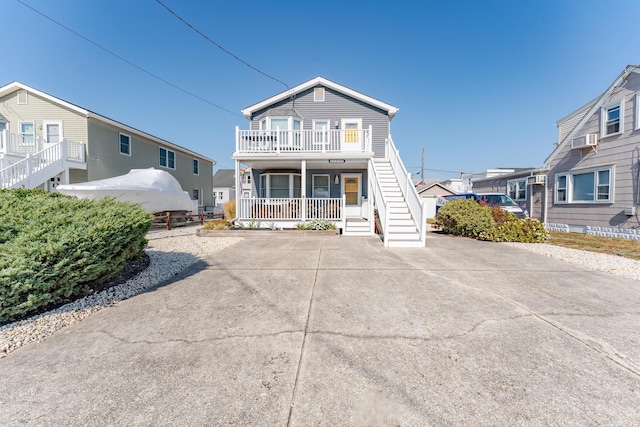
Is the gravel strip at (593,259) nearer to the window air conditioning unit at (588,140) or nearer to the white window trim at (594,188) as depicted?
the white window trim at (594,188)

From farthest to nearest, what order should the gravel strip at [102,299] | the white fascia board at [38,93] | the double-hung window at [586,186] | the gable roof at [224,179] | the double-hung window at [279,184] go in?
1. the gable roof at [224,179]
2. the white fascia board at [38,93]
3. the double-hung window at [279,184]
4. the double-hung window at [586,186]
5. the gravel strip at [102,299]

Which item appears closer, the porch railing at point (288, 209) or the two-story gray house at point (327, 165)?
the two-story gray house at point (327, 165)

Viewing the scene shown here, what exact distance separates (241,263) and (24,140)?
16698 millimetres

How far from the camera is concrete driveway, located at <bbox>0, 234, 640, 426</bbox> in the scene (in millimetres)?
1776

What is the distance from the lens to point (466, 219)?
9414 millimetres

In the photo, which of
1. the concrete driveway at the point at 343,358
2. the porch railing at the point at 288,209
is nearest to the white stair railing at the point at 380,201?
the porch railing at the point at 288,209

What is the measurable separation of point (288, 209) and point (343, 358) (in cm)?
865

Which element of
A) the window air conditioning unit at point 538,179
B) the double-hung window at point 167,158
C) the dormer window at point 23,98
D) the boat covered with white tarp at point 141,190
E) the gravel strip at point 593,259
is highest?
the dormer window at point 23,98

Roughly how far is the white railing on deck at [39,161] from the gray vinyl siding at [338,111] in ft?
29.8

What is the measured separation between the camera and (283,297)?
382 cm

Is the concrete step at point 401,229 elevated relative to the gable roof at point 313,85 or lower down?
lower down

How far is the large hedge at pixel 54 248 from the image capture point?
2.96 meters

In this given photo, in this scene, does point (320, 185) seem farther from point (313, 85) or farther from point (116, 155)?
point (116, 155)

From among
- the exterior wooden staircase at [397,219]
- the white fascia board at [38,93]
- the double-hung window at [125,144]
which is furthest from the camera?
the double-hung window at [125,144]
